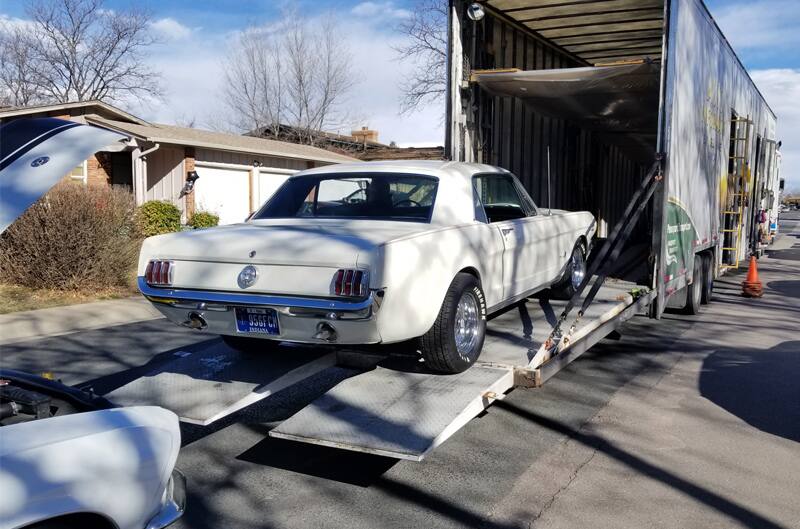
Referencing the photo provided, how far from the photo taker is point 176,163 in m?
18.8

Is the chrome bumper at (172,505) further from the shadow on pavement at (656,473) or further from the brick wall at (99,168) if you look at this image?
the brick wall at (99,168)

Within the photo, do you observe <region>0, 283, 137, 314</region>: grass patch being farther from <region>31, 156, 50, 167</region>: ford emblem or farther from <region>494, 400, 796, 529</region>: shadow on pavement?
<region>31, 156, 50, 167</region>: ford emblem

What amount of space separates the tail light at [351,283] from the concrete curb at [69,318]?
583 centimetres

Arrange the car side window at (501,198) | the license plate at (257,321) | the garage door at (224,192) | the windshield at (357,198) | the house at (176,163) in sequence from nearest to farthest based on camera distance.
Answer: the license plate at (257,321)
the windshield at (357,198)
the car side window at (501,198)
the house at (176,163)
the garage door at (224,192)

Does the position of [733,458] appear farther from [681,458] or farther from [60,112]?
[60,112]

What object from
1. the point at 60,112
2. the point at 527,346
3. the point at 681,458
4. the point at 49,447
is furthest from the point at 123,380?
the point at 60,112

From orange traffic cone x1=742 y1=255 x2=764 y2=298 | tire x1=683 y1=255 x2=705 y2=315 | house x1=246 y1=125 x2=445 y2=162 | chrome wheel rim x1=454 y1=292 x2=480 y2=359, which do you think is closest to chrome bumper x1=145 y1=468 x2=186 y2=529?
chrome wheel rim x1=454 y1=292 x2=480 y2=359

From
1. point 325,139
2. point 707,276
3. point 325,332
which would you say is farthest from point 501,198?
point 325,139

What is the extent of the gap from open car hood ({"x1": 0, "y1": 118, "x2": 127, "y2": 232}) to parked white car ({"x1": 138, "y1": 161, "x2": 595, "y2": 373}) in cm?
178

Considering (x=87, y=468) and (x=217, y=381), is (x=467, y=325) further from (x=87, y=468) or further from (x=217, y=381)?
(x=87, y=468)

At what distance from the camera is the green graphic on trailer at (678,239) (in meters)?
6.85

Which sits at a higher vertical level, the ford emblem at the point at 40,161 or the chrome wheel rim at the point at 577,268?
the ford emblem at the point at 40,161

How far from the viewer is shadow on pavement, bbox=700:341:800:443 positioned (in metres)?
5.34

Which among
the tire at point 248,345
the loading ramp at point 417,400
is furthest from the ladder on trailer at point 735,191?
the tire at point 248,345
